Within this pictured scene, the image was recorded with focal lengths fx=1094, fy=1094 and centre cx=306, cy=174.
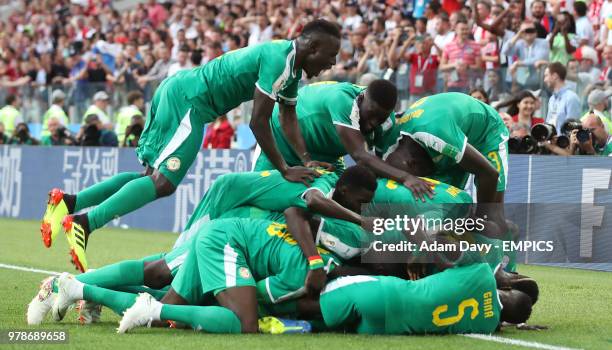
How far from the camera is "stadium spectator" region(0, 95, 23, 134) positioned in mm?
23578

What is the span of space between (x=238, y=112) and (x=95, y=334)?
1159cm

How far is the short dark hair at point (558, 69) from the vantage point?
1388cm

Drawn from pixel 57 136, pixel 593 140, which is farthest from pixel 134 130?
pixel 593 140

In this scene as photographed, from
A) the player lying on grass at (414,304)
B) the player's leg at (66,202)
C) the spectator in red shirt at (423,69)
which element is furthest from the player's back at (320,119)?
the spectator in red shirt at (423,69)

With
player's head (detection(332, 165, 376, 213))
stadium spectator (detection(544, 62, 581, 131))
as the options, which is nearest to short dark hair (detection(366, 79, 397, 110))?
player's head (detection(332, 165, 376, 213))

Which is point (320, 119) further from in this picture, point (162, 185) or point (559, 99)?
point (559, 99)

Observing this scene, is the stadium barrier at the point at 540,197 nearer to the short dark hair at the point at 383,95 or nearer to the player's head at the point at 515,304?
the short dark hair at the point at 383,95

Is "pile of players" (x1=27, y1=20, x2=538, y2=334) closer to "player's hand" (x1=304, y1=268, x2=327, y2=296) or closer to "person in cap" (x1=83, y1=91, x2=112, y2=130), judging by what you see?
"player's hand" (x1=304, y1=268, x2=327, y2=296)

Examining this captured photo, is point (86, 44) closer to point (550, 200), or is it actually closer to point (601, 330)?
point (550, 200)

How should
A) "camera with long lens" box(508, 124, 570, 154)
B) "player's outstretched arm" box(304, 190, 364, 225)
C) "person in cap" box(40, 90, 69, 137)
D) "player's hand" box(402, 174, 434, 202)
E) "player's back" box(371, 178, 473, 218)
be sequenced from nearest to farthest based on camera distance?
"player's outstretched arm" box(304, 190, 364, 225), "player's back" box(371, 178, 473, 218), "player's hand" box(402, 174, 434, 202), "camera with long lens" box(508, 124, 570, 154), "person in cap" box(40, 90, 69, 137)

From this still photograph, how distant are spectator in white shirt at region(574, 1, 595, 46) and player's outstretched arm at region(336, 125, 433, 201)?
27.2 feet

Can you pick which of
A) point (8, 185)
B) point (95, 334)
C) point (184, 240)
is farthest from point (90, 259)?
point (8, 185)

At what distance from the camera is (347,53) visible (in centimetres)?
1923

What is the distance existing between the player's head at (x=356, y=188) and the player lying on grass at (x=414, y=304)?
54 centimetres
